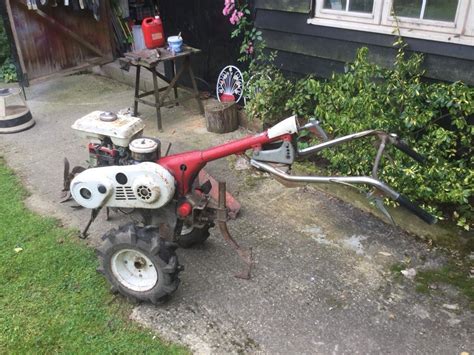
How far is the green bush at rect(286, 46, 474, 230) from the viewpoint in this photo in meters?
3.65

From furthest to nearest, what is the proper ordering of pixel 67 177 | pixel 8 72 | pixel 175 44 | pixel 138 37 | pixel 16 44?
pixel 138 37 → pixel 8 72 → pixel 16 44 → pixel 175 44 → pixel 67 177

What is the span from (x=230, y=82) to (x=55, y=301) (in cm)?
386

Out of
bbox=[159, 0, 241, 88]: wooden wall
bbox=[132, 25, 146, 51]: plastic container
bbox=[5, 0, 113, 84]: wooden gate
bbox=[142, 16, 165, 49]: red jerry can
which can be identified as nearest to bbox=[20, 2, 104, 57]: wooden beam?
bbox=[5, 0, 113, 84]: wooden gate

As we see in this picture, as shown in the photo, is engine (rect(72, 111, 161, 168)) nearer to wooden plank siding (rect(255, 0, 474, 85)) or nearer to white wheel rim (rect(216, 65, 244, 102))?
wooden plank siding (rect(255, 0, 474, 85))

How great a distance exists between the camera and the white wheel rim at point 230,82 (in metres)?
6.06

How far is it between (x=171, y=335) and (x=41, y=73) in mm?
5703

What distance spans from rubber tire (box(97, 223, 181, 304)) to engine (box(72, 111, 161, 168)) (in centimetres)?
51

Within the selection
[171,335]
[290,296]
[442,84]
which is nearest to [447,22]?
[442,84]

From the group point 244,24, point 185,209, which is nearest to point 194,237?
point 185,209

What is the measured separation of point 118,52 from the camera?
8.35m

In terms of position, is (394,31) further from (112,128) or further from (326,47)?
(112,128)

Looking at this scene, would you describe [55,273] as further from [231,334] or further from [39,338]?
[231,334]

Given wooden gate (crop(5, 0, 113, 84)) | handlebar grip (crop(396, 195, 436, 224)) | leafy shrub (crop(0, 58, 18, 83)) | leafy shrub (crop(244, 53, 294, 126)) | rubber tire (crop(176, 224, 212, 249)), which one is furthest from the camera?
leafy shrub (crop(0, 58, 18, 83))

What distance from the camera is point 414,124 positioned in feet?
12.1
